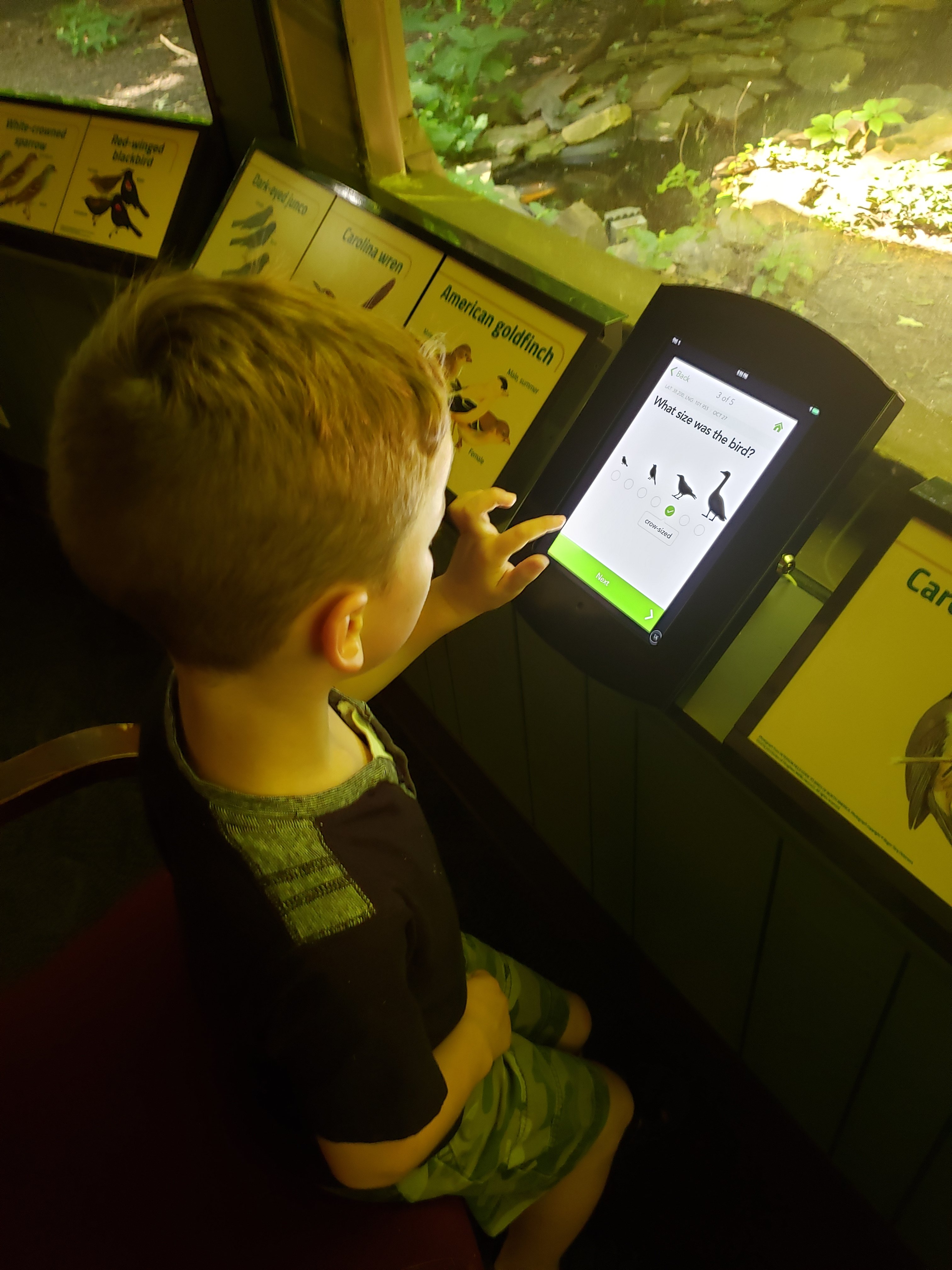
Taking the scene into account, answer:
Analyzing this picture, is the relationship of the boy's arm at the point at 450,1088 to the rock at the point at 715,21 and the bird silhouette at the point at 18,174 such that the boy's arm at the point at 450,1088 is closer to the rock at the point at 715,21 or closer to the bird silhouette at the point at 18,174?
the rock at the point at 715,21

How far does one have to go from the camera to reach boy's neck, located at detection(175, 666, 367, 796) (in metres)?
0.57

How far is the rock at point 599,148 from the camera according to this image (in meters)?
1.09

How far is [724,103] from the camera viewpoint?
978 mm

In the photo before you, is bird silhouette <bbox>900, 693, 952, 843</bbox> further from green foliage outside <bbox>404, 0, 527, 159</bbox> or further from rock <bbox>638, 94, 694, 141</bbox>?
green foliage outside <bbox>404, 0, 527, 159</bbox>

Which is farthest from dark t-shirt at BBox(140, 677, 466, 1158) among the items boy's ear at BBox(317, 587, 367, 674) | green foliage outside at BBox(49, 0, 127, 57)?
green foliage outside at BBox(49, 0, 127, 57)

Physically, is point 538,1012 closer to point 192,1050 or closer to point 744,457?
point 192,1050

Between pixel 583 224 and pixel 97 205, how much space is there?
934 millimetres

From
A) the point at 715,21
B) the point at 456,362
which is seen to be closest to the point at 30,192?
the point at 456,362

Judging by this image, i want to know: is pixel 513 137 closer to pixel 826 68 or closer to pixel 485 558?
pixel 826 68

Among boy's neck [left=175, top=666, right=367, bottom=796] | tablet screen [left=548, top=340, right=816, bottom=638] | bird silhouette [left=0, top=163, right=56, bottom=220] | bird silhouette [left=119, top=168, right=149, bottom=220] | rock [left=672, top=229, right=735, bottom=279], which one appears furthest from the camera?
bird silhouette [left=0, top=163, right=56, bottom=220]

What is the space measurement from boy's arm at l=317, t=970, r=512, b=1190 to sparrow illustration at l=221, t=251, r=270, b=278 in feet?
3.45

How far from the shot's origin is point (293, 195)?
125 cm

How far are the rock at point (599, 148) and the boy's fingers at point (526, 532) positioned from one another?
0.64 metres

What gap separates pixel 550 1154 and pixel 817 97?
46.1 inches
